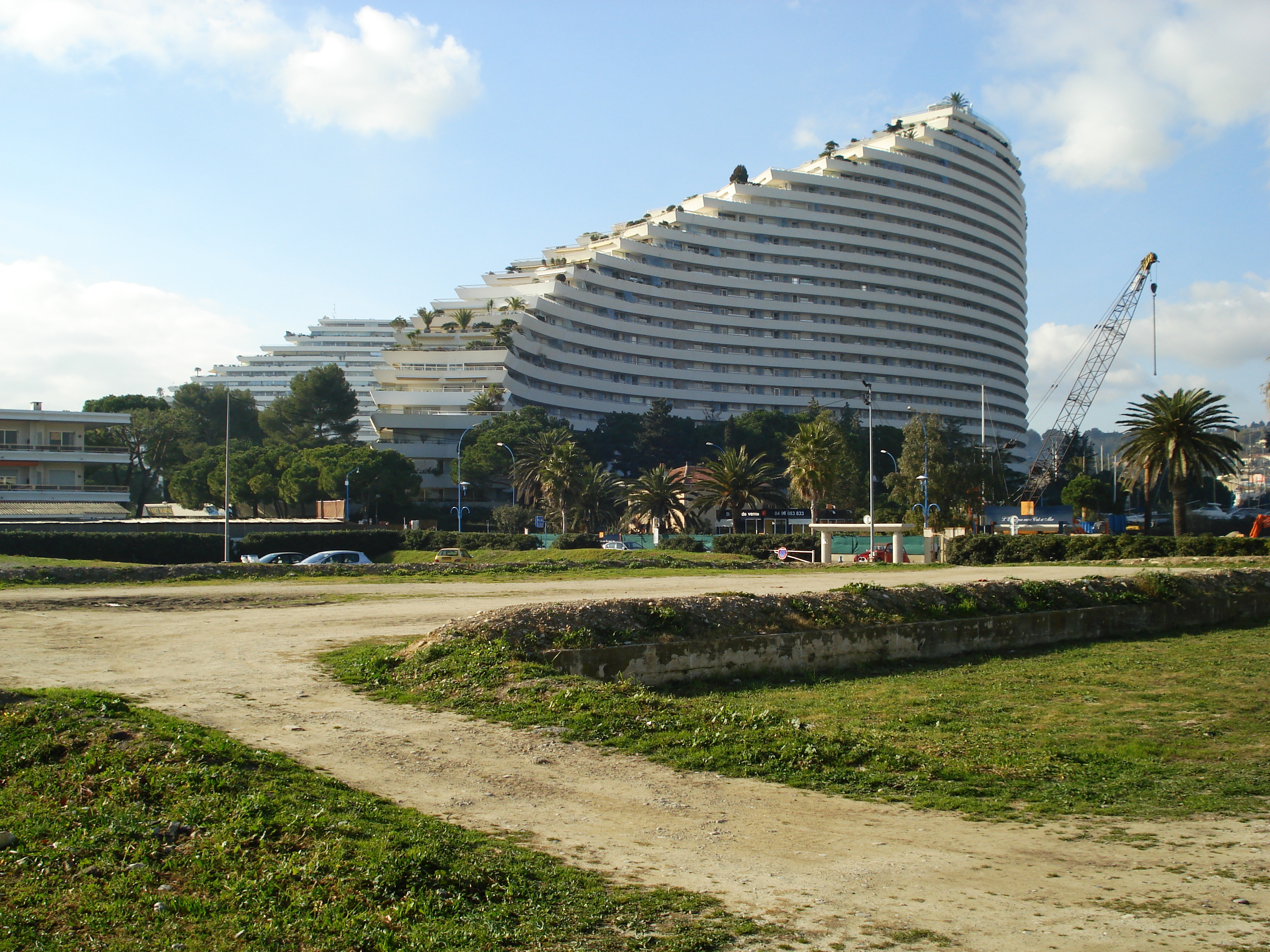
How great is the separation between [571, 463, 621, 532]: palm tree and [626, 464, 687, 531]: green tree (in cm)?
408

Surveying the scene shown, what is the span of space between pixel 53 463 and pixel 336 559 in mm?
41541

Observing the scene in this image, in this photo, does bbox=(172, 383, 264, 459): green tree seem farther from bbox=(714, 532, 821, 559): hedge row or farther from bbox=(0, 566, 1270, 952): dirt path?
bbox=(0, 566, 1270, 952): dirt path

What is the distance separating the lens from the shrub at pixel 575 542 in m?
62.1

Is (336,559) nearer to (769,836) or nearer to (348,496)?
(769,836)

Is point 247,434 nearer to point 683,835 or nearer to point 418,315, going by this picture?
point 418,315

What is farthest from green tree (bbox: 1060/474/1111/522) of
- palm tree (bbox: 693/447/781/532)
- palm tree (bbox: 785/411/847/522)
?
palm tree (bbox: 693/447/781/532)

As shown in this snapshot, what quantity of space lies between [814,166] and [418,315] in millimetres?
74686

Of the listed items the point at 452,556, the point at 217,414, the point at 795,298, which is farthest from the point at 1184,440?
the point at 217,414

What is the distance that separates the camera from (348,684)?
43.8 feet

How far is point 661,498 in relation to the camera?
71562 millimetres

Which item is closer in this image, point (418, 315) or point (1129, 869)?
point (1129, 869)

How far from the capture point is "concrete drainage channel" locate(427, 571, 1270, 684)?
1440 cm

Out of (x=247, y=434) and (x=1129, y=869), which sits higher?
(x=247, y=434)

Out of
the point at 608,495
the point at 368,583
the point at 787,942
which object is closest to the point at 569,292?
the point at 608,495
